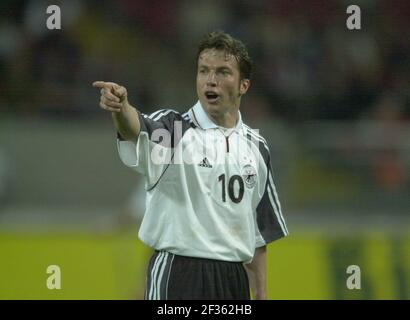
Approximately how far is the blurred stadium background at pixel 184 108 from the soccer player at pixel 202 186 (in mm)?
3013

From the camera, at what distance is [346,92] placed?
9508mm

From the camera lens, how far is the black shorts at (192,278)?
13.6ft

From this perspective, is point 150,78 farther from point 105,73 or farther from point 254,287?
point 254,287

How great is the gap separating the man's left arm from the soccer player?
0.44 feet

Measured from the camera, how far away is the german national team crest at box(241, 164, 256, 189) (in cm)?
431

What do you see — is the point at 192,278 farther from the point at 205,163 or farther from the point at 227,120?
the point at 227,120

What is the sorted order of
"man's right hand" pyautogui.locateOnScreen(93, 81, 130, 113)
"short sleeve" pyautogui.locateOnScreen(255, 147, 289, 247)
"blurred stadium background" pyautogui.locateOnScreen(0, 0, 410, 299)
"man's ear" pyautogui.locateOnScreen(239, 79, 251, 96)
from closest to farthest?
"man's right hand" pyautogui.locateOnScreen(93, 81, 130, 113) < "man's ear" pyautogui.locateOnScreen(239, 79, 251, 96) < "short sleeve" pyautogui.locateOnScreen(255, 147, 289, 247) < "blurred stadium background" pyautogui.locateOnScreen(0, 0, 410, 299)

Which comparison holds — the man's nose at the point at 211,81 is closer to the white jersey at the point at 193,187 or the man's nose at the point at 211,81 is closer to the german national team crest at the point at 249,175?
the white jersey at the point at 193,187

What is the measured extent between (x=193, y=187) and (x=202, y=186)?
4 cm

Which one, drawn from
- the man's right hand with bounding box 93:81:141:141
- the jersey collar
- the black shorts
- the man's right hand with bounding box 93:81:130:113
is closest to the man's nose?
the jersey collar

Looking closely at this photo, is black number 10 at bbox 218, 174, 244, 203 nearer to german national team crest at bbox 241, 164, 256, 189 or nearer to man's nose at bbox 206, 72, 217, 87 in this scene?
german national team crest at bbox 241, 164, 256, 189

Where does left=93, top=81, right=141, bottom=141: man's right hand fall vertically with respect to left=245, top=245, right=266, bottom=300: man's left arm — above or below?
above

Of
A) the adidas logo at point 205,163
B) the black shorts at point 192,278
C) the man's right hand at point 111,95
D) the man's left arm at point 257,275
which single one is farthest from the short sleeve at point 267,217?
the man's right hand at point 111,95
